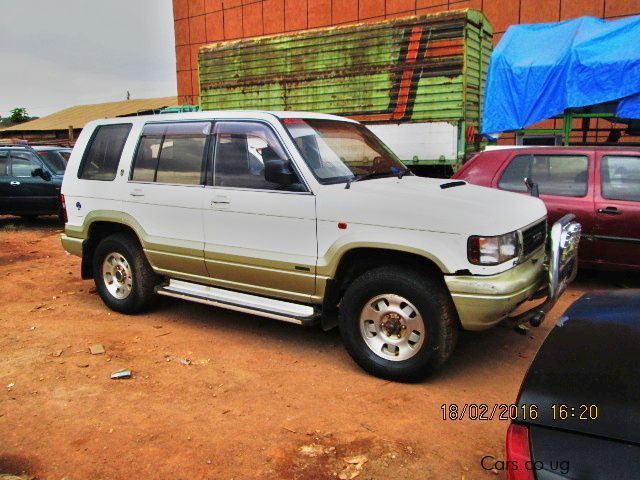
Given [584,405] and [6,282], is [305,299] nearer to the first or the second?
[584,405]

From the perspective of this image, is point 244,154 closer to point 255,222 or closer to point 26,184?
point 255,222

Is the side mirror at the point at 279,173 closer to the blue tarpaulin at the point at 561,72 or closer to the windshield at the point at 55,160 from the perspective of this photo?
the blue tarpaulin at the point at 561,72

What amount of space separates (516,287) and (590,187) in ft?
9.89

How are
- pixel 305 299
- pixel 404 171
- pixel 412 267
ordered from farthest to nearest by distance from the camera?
1. pixel 404 171
2. pixel 305 299
3. pixel 412 267

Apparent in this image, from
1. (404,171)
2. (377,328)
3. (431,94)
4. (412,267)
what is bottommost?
(377,328)

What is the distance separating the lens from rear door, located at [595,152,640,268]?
225 inches

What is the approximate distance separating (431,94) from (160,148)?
6.36 metres

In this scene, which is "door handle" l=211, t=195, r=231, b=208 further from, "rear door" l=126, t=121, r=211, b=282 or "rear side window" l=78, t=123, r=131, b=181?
"rear side window" l=78, t=123, r=131, b=181

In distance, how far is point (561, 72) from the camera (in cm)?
948

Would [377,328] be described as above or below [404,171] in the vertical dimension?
below

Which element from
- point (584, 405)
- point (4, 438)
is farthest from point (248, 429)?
point (584, 405)

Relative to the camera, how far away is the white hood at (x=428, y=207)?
3.61m

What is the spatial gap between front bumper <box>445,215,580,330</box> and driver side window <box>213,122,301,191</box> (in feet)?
5.27

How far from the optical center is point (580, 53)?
932cm
